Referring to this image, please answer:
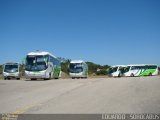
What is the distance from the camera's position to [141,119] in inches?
306

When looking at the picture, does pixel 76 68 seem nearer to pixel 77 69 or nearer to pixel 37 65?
pixel 77 69

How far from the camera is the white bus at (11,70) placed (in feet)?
149

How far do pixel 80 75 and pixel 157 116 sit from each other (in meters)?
45.8

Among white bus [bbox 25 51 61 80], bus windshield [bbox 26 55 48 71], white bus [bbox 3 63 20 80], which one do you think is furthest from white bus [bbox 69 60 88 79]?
bus windshield [bbox 26 55 48 71]

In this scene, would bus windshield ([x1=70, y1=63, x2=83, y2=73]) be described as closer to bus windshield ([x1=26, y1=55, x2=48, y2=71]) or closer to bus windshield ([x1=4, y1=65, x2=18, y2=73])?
bus windshield ([x1=4, y1=65, x2=18, y2=73])

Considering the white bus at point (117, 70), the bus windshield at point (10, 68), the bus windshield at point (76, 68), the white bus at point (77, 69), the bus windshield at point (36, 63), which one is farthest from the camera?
the white bus at point (117, 70)

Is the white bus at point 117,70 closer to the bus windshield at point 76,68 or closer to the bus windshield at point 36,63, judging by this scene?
the bus windshield at point 76,68

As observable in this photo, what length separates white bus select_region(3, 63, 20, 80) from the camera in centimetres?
4553

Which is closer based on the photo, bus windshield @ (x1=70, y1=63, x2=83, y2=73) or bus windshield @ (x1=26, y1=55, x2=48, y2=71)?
bus windshield @ (x1=26, y1=55, x2=48, y2=71)

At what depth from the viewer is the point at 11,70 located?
45.8 meters

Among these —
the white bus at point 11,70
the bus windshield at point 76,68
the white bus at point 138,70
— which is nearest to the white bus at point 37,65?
the white bus at point 11,70

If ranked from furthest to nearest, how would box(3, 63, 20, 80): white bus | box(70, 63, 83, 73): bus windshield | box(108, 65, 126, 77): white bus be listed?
box(108, 65, 126, 77): white bus
box(70, 63, 83, 73): bus windshield
box(3, 63, 20, 80): white bus

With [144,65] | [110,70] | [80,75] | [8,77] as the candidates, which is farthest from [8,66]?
[144,65]

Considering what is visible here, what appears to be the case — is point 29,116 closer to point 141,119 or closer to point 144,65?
point 141,119
